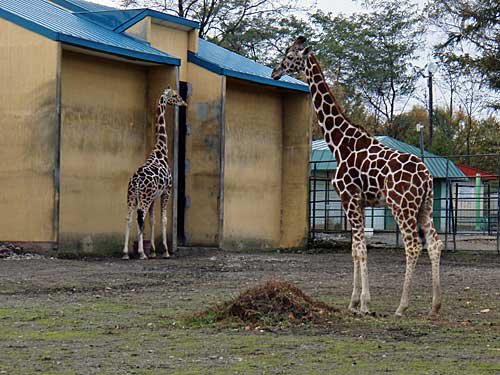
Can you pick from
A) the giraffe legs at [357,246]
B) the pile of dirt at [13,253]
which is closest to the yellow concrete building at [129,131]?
the pile of dirt at [13,253]

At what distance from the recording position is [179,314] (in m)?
10.9

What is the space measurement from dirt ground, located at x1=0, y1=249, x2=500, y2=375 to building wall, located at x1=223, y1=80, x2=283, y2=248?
6.10 m

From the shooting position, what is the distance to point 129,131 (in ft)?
67.6

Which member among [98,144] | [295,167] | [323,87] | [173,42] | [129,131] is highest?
[173,42]

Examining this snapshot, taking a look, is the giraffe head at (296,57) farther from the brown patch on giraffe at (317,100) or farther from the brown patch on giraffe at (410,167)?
the brown patch on giraffe at (410,167)

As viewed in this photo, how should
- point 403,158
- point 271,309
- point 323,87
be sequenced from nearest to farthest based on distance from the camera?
point 271,309, point 403,158, point 323,87

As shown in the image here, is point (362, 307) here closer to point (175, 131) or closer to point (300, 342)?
point (300, 342)

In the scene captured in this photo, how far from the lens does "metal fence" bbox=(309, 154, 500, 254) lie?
24094 millimetres

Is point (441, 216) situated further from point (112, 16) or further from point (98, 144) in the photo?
point (98, 144)

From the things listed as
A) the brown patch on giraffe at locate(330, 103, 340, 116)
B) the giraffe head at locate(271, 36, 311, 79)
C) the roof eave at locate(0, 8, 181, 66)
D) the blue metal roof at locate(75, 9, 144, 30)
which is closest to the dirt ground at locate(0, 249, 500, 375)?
the brown patch on giraffe at locate(330, 103, 340, 116)

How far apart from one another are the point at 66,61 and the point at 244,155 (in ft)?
19.3

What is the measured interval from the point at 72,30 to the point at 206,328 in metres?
10.6

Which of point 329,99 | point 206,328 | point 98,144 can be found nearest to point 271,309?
point 206,328

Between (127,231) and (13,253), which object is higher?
(127,231)
